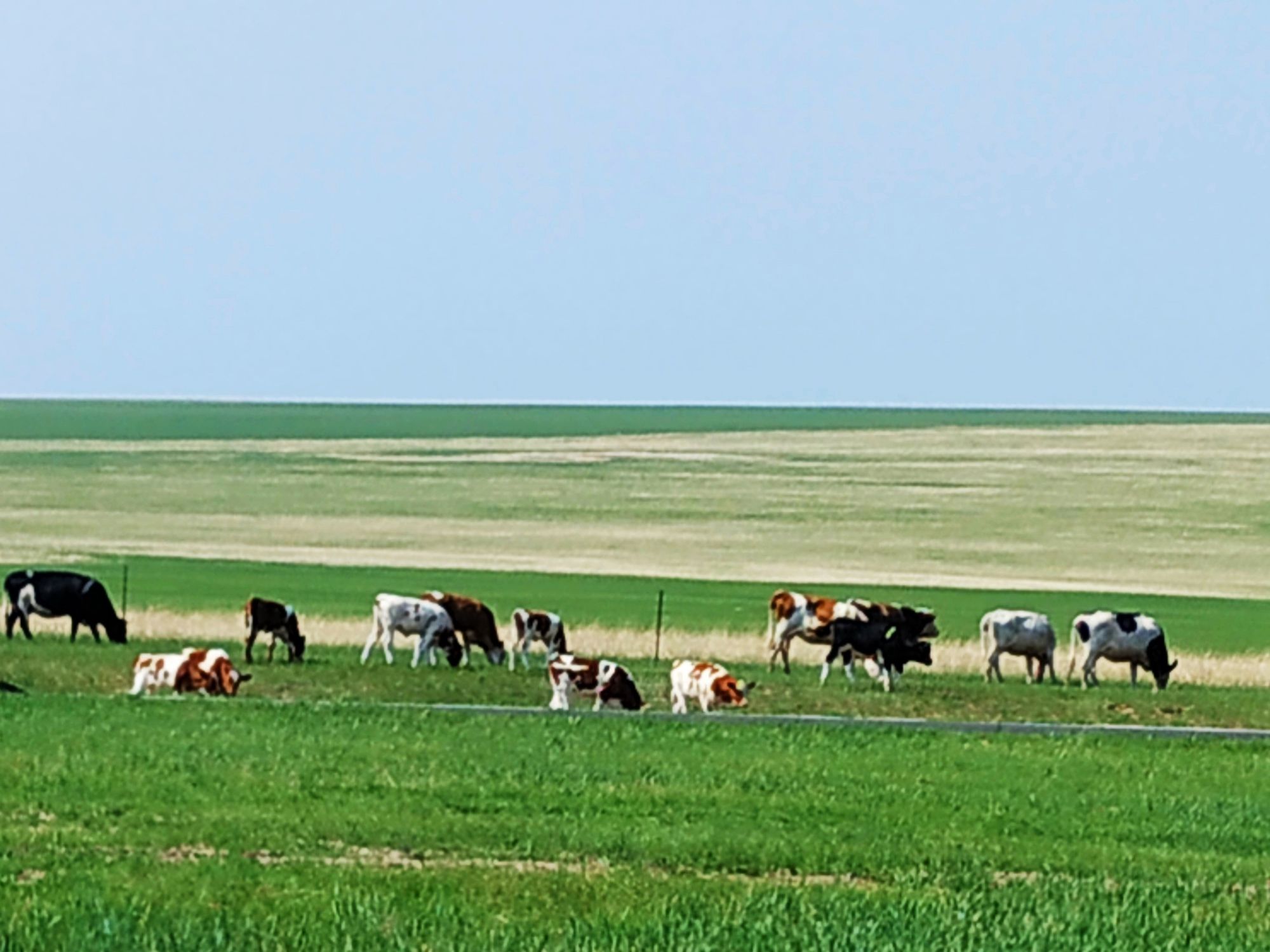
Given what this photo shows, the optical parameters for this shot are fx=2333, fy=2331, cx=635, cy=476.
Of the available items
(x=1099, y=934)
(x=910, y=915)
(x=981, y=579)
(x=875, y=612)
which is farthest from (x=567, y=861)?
(x=981, y=579)

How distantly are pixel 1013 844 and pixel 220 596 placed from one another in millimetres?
37719

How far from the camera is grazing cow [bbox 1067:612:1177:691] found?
3806cm

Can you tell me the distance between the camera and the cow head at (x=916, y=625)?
122 feet

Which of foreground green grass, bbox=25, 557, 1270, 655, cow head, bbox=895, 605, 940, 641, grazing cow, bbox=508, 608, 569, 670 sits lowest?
foreground green grass, bbox=25, 557, 1270, 655

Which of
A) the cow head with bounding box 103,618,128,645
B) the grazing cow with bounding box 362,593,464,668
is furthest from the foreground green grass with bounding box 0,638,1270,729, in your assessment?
the cow head with bounding box 103,618,128,645

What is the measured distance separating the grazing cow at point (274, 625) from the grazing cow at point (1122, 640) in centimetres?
1271

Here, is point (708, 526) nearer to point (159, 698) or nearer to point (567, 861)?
point (159, 698)

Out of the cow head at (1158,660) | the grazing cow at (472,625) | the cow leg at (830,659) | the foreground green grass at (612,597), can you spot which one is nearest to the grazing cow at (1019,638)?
the cow head at (1158,660)

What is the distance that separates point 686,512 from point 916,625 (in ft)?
196

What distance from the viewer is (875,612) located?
127 ft

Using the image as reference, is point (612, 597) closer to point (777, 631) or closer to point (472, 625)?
point (472, 625)

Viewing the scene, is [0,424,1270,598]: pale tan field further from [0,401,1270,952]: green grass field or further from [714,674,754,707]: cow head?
[714,674,754,707]: cow head

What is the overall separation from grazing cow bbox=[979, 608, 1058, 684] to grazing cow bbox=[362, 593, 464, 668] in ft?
28.6

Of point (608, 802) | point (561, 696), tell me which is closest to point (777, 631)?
point (561, 696)
